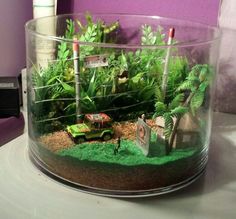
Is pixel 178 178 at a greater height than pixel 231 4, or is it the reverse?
pixel 231 4

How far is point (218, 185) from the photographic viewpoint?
55 centimetres

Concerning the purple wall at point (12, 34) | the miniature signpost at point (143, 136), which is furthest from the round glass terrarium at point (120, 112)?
the purple wall at point (12, 34)

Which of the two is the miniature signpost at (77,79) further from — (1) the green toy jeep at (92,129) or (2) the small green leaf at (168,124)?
(2) the small green leaf at (168,124)

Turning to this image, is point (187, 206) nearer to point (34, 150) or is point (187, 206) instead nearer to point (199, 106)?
point (199, 106)

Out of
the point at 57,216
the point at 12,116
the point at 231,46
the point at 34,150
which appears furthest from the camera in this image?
the point at 231,46

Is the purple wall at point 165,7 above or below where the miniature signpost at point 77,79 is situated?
above

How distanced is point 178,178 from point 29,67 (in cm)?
27

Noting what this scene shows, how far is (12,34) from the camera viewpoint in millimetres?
862

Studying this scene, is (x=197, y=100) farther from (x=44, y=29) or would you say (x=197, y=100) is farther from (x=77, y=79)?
(x=44, y=29)

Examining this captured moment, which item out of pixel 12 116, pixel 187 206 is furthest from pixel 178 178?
pixel 12 116

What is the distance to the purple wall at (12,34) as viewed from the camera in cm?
84

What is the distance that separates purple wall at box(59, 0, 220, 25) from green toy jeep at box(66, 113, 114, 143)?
0.42 meters

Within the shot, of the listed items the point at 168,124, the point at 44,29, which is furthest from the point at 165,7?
the point at 168,124

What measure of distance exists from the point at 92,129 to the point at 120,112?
5 cm
